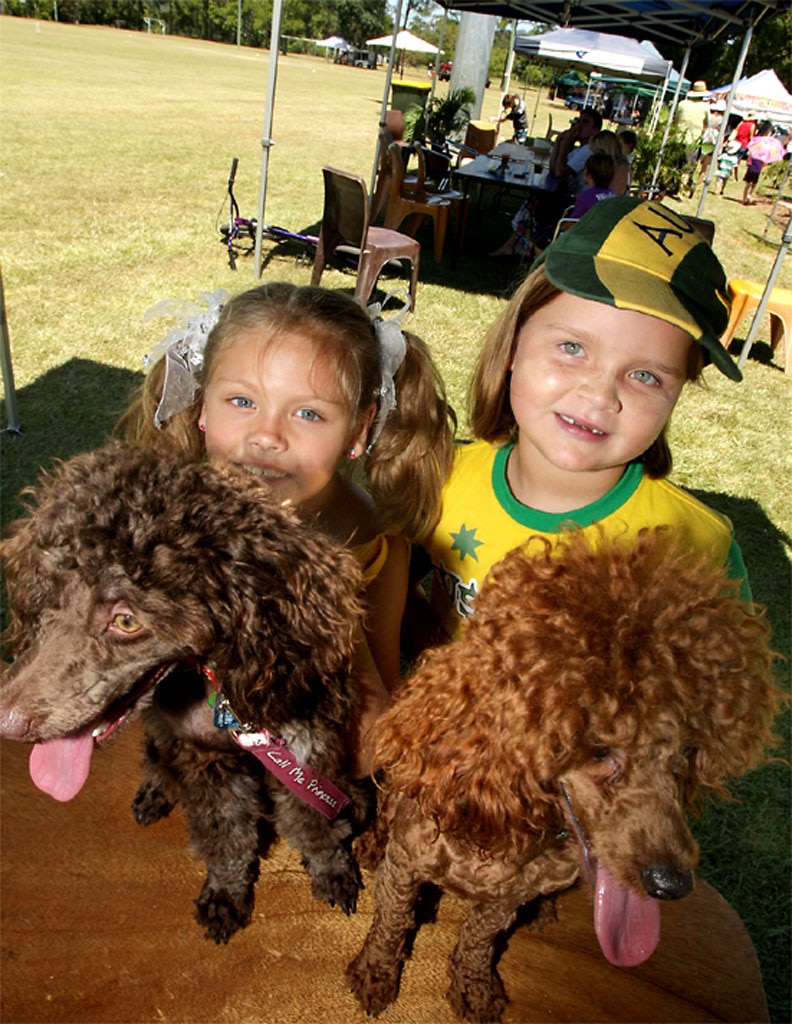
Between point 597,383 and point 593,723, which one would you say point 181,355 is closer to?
point 597,383

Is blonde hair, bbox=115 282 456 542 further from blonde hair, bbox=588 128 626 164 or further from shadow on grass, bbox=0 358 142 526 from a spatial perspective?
blonde hair, bbox=588 128 626 164

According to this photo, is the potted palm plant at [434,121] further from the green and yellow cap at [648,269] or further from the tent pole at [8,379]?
the green and yellow cap at [648,269]

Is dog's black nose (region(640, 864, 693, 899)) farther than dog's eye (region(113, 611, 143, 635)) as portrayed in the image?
No

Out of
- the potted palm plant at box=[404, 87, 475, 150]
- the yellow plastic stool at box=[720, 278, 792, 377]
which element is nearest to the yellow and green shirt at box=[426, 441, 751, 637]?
the yellow plastic stool at box=[720, 278, 792, 377]

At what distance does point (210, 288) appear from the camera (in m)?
7.93

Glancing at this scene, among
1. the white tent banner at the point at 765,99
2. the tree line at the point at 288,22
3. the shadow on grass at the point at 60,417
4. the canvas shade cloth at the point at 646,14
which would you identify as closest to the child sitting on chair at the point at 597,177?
the canvas shade cloth at the point at 646,14

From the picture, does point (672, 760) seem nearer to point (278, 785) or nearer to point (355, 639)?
point (355, 639)

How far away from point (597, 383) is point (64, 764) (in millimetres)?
1571

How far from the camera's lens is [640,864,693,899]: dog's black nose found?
4.13 feet

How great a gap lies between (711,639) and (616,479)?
0.94 metres

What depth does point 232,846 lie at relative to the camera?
6.38 ft

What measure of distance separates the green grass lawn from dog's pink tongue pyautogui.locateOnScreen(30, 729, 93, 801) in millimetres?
2510

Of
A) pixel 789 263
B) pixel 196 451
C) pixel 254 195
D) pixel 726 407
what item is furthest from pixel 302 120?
pixel 196 451

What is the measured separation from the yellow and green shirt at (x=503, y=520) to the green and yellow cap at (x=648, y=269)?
1.44 feet
